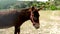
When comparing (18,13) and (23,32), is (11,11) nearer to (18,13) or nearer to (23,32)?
(18,13)

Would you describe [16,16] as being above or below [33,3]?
below

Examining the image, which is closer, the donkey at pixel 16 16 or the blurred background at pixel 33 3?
the donkey at pixel 16 16

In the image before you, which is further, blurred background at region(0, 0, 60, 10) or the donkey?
Result: blurred background at region(0, 0, 60, 10)

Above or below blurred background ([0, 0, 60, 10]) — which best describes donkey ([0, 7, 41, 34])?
below

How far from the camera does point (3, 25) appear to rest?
2.98 metres

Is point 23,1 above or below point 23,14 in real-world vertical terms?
above

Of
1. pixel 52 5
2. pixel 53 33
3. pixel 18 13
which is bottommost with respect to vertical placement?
pixel 53 33

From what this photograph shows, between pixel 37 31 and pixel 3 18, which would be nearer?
pixel 3 18

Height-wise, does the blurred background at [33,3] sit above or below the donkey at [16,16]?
above

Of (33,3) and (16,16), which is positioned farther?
(33,3)

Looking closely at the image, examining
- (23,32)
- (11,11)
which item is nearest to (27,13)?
(11,11)

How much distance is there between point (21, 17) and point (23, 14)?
0.06 m

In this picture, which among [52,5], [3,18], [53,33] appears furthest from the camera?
[52,5]

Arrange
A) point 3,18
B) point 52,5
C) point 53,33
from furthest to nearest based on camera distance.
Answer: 1. point 52,5
2. point 53,33
3. point 3,18
